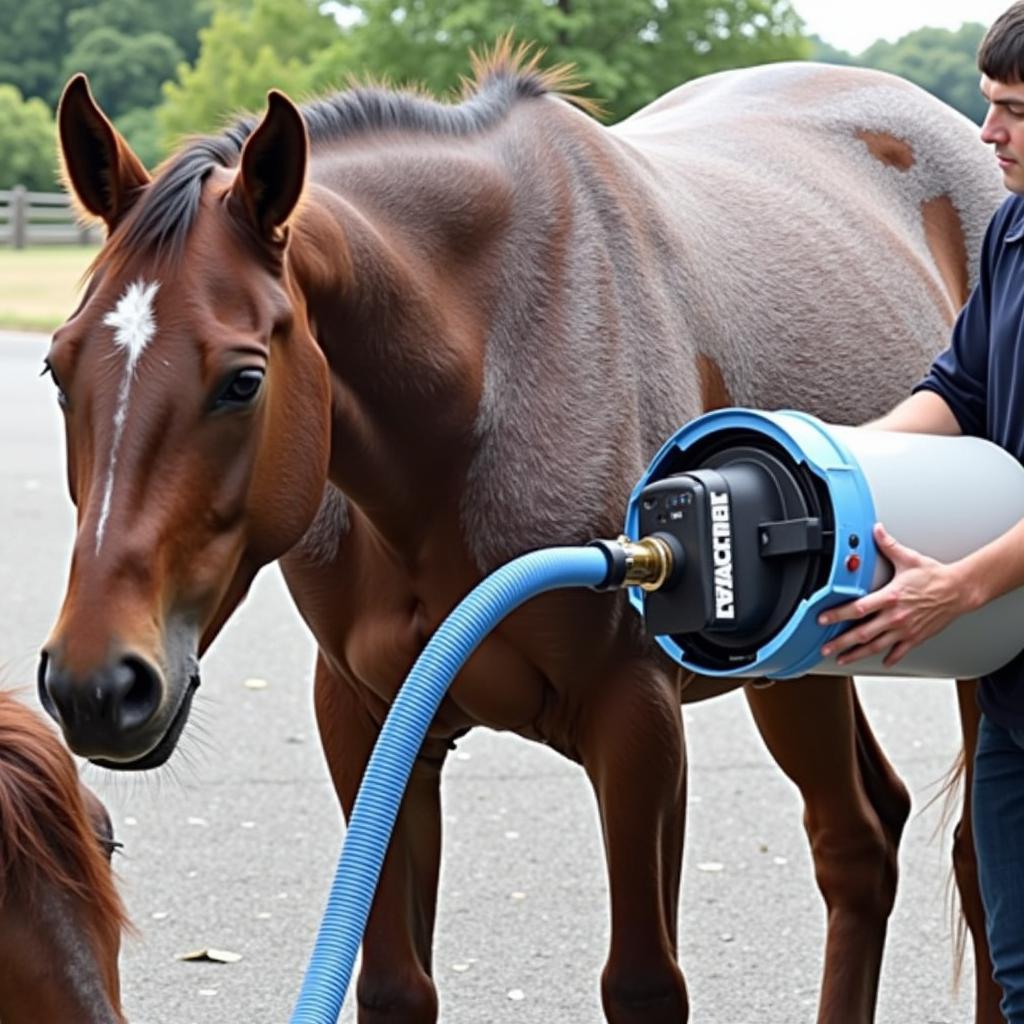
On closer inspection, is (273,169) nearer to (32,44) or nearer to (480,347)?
(480,347)

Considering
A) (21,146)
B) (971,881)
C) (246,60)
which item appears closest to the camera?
(971,881)

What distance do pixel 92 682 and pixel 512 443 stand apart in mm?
1069

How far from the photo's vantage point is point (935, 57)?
5603cm

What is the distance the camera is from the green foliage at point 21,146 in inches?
2217

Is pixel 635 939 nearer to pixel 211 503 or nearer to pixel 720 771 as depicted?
pixel 211 503

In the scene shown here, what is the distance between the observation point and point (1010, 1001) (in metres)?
2.95

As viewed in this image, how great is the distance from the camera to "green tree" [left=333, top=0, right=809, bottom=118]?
29.8 m

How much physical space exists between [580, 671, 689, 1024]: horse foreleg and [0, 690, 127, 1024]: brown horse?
42.8 inches

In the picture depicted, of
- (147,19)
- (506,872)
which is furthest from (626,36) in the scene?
(147,19)

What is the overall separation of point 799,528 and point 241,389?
770 millimetres

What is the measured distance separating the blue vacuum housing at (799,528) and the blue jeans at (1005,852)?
23 centimetres

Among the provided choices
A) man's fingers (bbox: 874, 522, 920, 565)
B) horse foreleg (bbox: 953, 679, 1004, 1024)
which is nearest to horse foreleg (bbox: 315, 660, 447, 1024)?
horse foreleg (bbox: 953, 679, 1004, 1024)

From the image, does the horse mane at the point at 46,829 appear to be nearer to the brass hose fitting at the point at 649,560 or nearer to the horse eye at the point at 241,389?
the horse eye at the point at 241,389

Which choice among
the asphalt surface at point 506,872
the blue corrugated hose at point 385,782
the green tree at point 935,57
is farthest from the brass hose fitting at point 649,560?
the green tree at point 935,57
